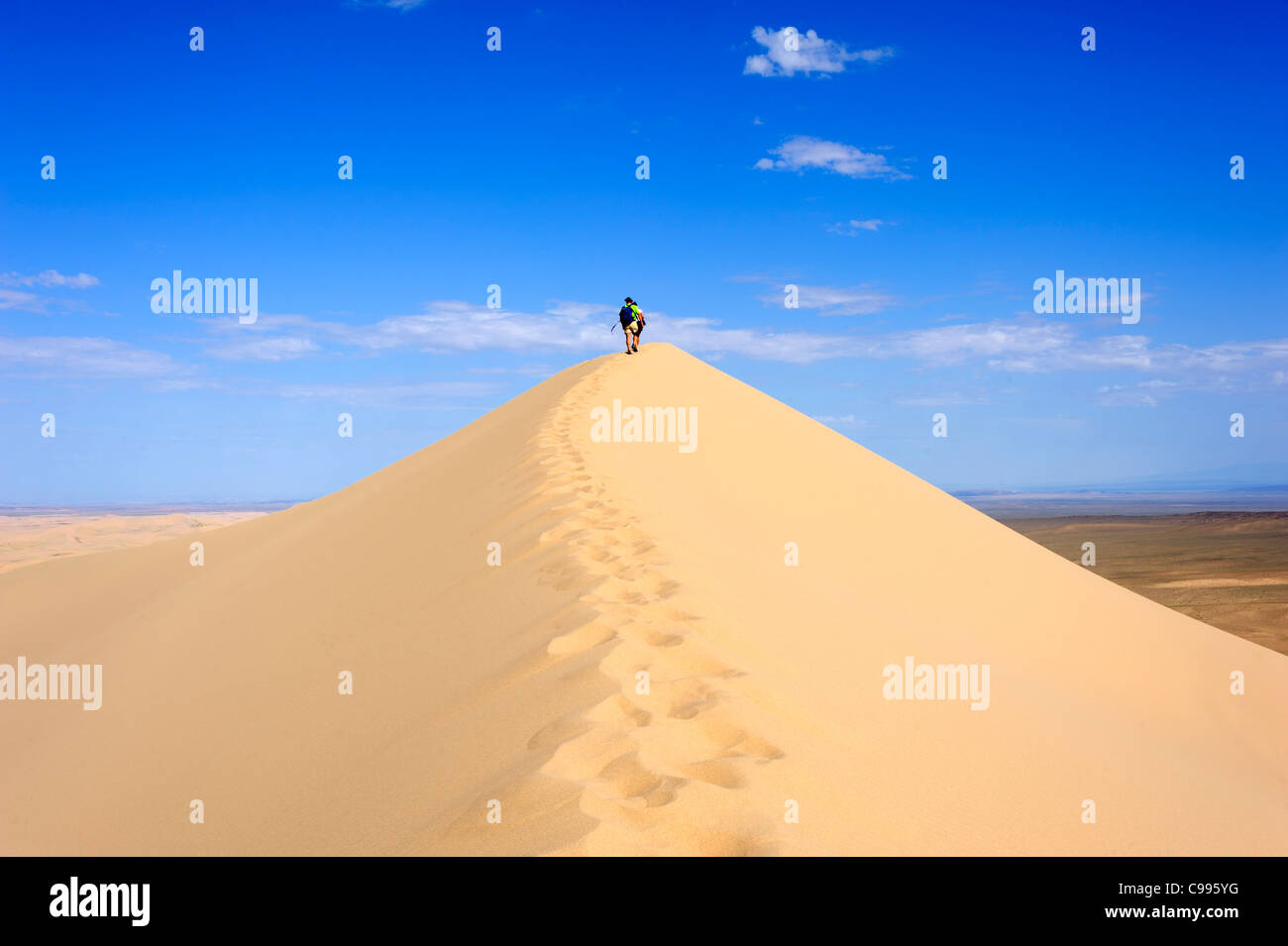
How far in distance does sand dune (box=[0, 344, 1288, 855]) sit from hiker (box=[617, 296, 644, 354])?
224 inches

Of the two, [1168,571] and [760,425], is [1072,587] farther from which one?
[1168,571]

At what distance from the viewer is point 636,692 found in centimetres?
361

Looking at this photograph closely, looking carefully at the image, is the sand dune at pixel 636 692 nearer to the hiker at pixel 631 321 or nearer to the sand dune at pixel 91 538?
the hiker at pixel 631 321

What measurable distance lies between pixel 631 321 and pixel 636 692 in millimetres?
12584

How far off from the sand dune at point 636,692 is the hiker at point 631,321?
18.7 feet

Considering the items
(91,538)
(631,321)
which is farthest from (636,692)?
(91,538)

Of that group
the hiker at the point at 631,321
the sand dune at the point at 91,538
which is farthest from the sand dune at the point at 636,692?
the sand dune at the point at 91,538

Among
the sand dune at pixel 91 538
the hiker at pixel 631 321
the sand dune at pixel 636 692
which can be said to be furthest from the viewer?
the sand dune at pixel 91 538

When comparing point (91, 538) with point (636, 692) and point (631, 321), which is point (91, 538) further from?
point (636, 692)

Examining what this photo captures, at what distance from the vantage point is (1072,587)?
973 centimetres

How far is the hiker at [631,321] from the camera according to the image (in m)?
15.3

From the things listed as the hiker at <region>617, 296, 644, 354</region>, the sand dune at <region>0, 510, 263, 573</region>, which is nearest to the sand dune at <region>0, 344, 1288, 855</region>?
the hiker at <region>617, 296, 644, 354</region>
